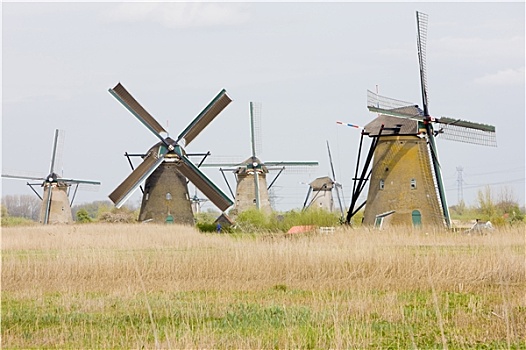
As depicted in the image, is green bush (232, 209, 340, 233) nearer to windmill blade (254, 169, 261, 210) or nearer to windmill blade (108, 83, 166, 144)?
windmill blade (108, 83, 166, 144)

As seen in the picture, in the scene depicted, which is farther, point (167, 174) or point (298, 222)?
point (167, 174)

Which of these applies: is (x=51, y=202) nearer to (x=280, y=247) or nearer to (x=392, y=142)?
(x=392, y=142)

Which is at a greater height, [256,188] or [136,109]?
[136,109]

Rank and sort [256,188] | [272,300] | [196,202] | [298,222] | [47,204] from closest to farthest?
1. [272,300]
2. [298,222]
3. [256,188]
4. [47,204]
5. [196,202]

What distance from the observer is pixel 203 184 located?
36.5 m

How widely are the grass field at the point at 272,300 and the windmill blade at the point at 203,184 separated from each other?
52.8 feet

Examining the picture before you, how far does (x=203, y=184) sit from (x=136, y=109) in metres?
4.74

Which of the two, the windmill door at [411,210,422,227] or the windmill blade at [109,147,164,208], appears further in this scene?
the windmill blade at [109,147,164,208]

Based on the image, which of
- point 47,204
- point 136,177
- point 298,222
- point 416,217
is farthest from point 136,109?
point 47,204

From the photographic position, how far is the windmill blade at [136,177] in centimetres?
3509

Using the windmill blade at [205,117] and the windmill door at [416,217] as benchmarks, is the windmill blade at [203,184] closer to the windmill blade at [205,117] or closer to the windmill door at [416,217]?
the windmill blade at [205,117]

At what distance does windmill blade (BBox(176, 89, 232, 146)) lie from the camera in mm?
35841

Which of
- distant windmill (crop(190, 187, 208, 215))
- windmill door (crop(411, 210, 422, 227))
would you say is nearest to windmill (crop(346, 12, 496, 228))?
windmill door (crop(411, 210, 422, 227))

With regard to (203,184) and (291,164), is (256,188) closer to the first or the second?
(291,164)
